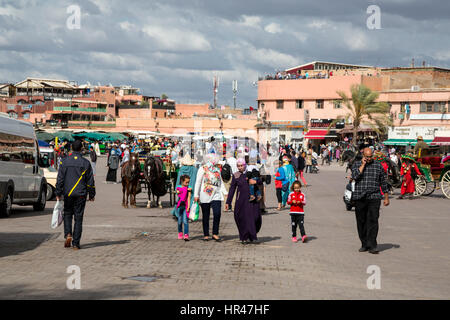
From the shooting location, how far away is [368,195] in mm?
12445

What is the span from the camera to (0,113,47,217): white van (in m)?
17.6

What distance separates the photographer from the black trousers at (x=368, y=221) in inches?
481

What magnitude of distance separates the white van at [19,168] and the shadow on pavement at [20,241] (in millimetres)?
3587

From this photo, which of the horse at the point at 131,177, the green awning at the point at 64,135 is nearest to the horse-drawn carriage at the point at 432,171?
the horse at the point at 131,177

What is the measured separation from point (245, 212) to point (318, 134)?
63.8m

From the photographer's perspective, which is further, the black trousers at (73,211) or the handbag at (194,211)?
the handbag at (194,211)

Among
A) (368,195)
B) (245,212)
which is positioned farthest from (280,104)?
(368,195)

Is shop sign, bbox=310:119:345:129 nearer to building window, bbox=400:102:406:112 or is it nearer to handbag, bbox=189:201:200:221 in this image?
building window, bbox=400:102:406:112

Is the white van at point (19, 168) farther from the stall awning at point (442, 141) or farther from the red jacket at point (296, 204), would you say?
the stall awning at point (442, 141)

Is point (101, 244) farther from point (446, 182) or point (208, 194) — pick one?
point (446, 182)
